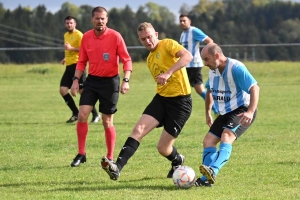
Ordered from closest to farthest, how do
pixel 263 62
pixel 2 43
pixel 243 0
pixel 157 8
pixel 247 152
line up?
pixel 247 152 → pixel 263 62 → pixel 2 43 → pixel 243 0 → pixel 157 8

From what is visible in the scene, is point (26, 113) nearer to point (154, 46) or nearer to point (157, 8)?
point (154, 46)

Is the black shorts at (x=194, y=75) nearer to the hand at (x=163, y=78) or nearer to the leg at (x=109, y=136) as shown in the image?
the leg at (x=109, y=136)

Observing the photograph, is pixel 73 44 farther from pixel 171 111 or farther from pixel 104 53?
pixel 171 111

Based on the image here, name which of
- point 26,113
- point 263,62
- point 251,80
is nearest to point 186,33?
point 26,113

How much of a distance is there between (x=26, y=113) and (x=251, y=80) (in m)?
10.3

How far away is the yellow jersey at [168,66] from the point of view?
7.89m

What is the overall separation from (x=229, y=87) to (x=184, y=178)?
3.44 ft

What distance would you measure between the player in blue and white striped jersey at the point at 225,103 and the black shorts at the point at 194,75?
7.62 meters

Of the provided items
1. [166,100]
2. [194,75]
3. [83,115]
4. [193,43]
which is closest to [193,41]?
[193,43]

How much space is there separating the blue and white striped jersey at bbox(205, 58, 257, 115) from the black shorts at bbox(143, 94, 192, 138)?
1.58 ft

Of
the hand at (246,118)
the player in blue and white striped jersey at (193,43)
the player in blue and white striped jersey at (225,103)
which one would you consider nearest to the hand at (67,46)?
the player in blue and white striped jersey at (193,43)

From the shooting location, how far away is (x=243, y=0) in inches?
4515

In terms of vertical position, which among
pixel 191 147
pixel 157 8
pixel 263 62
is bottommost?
pixel 157 8

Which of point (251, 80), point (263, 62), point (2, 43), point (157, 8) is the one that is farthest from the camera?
point (157, 8)
